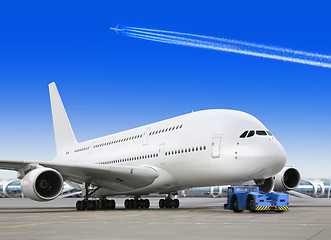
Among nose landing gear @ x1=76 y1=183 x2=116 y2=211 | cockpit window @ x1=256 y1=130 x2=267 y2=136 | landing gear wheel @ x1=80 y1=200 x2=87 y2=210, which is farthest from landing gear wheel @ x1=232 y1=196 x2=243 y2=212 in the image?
landing gear wheel @ x1=80 y1=200 x2=87 y2=210

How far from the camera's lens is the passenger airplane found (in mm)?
19297

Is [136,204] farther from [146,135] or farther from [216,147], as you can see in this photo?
[216,147]

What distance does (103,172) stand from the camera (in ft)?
76.3

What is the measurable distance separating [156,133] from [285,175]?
6.92 m

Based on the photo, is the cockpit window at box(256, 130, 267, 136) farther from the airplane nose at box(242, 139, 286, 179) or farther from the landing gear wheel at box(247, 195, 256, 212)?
the landing gear wheel at box(247, 195, 256, 212)

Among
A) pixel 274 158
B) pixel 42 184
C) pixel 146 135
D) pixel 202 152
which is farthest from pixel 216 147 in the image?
pixel 42 184

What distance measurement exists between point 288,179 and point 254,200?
20.0 feet

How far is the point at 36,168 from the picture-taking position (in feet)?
71.6

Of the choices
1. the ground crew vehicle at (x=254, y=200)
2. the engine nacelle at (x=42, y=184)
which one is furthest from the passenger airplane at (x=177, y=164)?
the ground crew vehicle at (x=254, y=200)

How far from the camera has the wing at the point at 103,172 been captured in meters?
22.2

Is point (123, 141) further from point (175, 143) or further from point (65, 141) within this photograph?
point (65, 141)

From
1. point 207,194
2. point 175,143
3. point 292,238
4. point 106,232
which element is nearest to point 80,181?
point 175,143

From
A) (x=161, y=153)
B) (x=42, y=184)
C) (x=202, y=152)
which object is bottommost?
(x=42, y=184)

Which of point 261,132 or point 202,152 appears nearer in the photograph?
point 261,132
